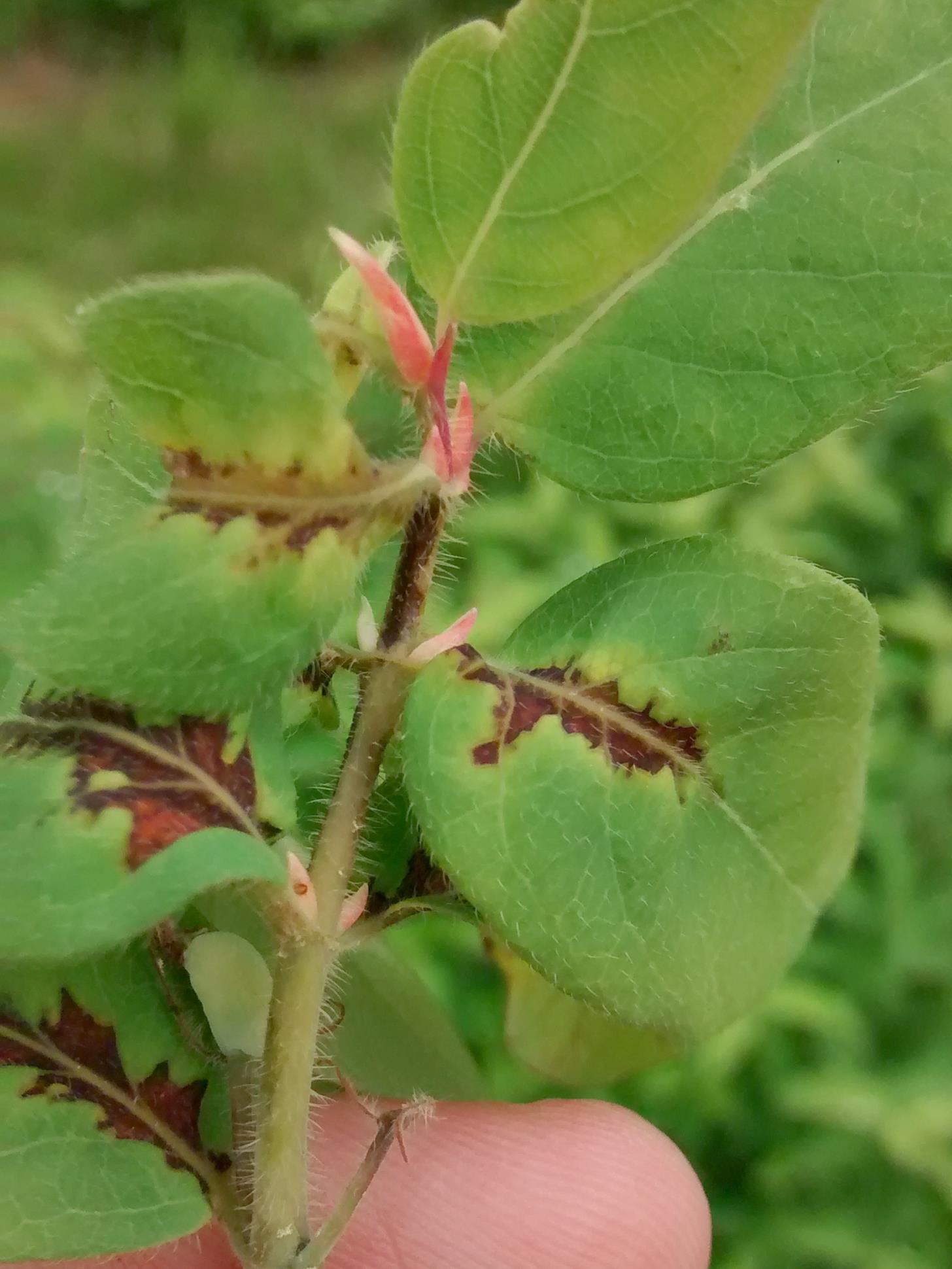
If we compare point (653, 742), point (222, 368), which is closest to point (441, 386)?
point (222, 368)

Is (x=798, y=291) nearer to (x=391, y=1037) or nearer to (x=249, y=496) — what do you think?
(x=249, y=496)

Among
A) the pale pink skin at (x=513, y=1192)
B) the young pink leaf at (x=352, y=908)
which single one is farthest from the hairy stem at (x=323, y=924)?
the pale pink skin at (x=513, y=1192)

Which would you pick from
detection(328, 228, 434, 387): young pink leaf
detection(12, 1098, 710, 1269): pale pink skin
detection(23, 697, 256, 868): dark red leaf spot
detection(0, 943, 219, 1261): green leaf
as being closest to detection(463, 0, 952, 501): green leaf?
detection(328, 228, 434, 387): young pink leaf

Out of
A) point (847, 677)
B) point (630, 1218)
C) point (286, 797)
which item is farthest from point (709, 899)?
point (630, 1218)

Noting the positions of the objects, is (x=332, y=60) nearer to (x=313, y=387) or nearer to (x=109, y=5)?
(x=109, y=5)

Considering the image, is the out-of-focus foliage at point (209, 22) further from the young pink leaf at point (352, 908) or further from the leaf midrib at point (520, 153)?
the young pink leaf at point (352, 908)
